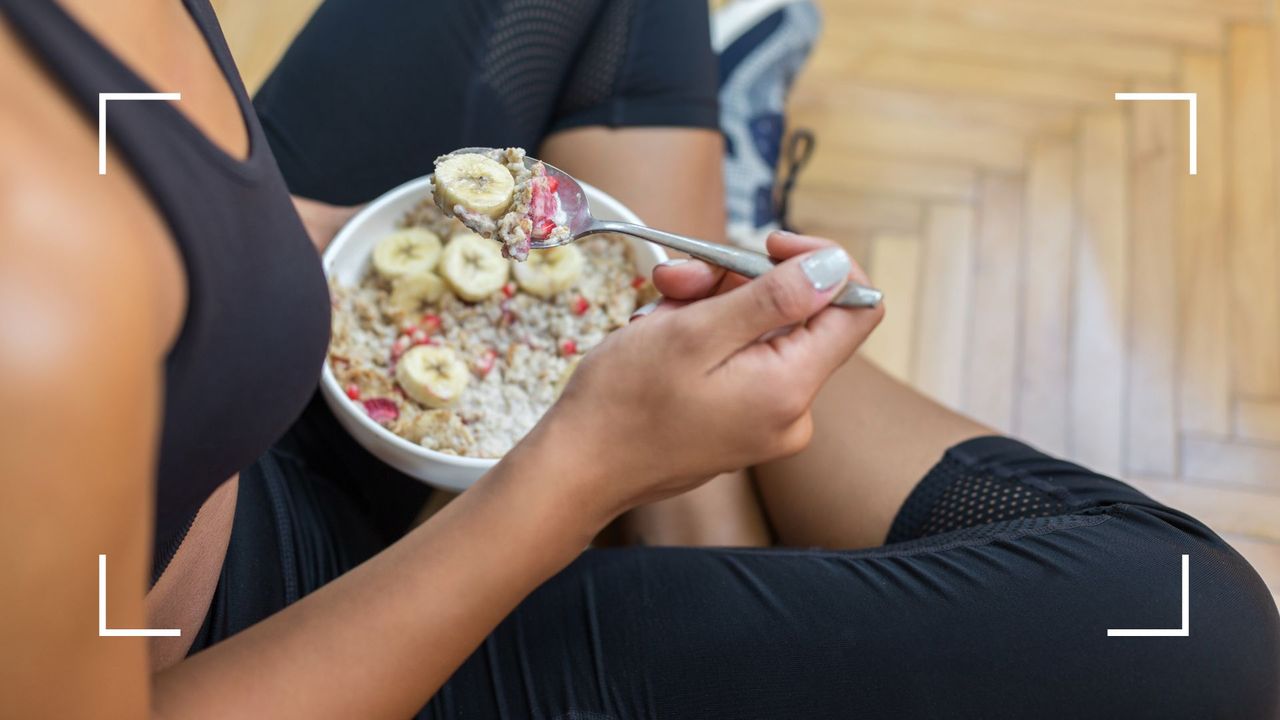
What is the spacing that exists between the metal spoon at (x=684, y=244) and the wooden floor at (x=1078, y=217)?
2.76ft

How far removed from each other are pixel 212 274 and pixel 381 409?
38cm

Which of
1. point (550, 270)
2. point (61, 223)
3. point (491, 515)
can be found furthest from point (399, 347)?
point (61, 223)

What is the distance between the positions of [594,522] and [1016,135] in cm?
124

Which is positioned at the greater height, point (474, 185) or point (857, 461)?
point (474, 185)

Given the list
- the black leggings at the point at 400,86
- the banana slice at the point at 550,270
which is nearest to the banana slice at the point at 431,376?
the banana slice at the point at 550,270

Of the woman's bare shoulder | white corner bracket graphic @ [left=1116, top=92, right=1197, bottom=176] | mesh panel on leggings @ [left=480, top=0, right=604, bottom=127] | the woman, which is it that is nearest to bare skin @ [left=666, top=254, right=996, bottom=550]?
the woman

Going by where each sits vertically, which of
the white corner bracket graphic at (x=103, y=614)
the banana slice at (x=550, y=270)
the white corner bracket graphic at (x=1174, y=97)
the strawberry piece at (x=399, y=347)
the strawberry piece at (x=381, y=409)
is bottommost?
the white corner bracket graphic at (x=103, y=614)

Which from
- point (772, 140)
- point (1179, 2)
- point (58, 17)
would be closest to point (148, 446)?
point (58, 17)

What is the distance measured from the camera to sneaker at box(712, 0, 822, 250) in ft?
4.83

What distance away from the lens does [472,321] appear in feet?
3.09

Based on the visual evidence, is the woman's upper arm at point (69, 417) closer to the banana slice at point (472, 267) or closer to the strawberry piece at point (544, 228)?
the strawberry piece at point (544, 228)

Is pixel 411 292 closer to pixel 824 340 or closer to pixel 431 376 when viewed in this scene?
pixel 431 376

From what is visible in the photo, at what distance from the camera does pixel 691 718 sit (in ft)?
2.47

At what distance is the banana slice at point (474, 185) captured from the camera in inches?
28.1
